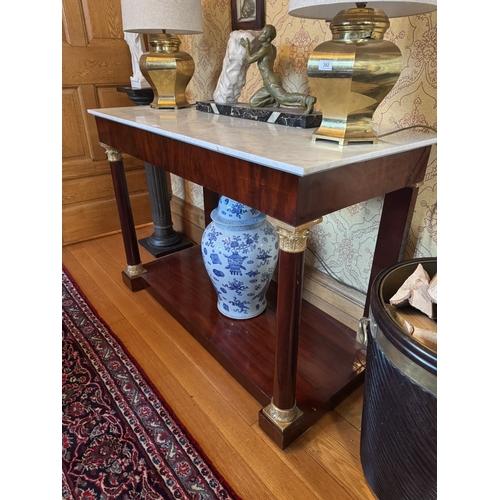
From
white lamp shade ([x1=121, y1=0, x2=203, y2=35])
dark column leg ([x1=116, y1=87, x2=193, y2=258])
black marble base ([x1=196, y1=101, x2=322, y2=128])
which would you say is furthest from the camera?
dark column leg ([x1=116, y1=87, x2=193, y2=258])

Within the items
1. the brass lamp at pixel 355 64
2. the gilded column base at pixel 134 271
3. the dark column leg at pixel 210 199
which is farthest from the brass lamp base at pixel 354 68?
the gilded column base at pixel 134 271

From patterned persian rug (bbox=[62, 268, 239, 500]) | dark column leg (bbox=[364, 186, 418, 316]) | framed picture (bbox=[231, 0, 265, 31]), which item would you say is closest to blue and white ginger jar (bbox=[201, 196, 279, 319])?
dark column leg (bbox=[364, 186, 418, 316])

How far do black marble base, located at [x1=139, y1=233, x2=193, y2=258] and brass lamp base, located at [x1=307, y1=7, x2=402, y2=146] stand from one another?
5.27 ft

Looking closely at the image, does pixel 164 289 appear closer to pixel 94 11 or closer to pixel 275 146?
pixel 275 146

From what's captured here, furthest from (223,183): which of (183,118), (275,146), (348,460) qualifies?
(348,460)

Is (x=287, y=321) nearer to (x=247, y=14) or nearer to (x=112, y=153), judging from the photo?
(x=112, y=153)

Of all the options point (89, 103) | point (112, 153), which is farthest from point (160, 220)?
point (89, 103)

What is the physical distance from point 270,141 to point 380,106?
511 mm

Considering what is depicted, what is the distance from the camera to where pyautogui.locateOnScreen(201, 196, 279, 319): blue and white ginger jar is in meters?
1.40

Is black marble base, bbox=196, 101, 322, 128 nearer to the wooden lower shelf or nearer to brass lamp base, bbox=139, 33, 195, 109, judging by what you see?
brass lamp base, bbox=139, 33, 195, 109

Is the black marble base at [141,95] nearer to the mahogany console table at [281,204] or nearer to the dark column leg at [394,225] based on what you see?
the mahogany console table at [281,204]

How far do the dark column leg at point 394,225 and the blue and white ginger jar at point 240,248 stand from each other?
0.39 meters

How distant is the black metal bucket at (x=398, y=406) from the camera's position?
0.72 m

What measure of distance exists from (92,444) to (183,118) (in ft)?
3.73
